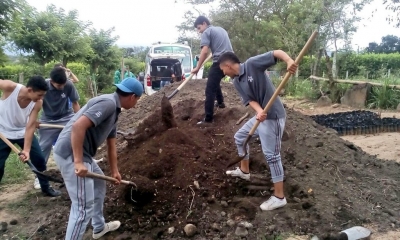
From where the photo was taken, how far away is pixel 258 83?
3.70 m

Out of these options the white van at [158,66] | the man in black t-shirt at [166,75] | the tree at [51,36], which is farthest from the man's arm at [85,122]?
the man in black t-shirt at [166,75]

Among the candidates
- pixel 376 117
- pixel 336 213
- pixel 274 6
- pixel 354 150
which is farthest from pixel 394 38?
pixel 336 213

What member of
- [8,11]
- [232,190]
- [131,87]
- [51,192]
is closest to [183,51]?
[8,11]

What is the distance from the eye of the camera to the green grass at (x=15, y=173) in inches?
221

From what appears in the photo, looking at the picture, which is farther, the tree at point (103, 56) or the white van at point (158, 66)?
the tree at point (103, 56)

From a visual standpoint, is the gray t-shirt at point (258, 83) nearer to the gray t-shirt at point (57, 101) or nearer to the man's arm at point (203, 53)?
the man's arm at point (203, 53)

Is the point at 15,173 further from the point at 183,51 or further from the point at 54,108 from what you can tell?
the point at 183,51

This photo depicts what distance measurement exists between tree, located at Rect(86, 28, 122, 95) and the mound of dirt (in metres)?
14.8

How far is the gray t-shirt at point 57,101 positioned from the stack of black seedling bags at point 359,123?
571 centimetres

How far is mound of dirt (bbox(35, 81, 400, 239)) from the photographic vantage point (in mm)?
3615

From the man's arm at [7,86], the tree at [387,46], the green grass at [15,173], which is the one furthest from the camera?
the tree at [387,46]

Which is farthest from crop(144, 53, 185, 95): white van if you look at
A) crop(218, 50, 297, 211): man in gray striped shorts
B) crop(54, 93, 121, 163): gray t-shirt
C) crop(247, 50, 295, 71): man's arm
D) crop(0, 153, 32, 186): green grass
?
crop(54, 93, 121, 163): gray t-shirt

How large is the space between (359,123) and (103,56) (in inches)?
559

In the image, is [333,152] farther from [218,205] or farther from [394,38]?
[394,38]
